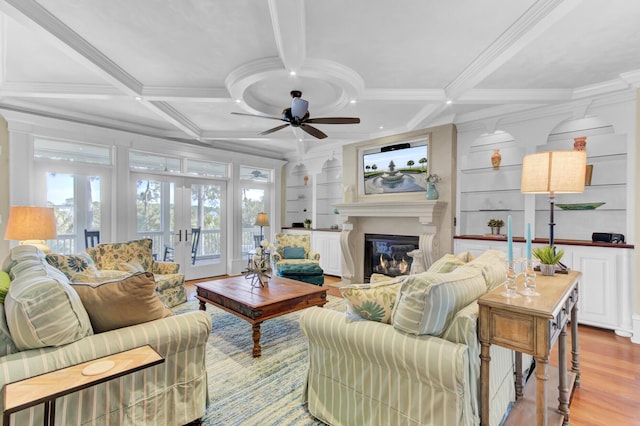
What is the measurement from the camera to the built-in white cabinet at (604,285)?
3285 mm

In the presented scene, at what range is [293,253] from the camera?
5203 mm

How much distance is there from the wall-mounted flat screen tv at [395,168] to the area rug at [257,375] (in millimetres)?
Answer: 2854

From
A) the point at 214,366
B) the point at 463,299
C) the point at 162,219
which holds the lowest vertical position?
the point at 214,366

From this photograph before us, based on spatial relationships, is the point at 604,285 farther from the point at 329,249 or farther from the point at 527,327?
the point at 329,249

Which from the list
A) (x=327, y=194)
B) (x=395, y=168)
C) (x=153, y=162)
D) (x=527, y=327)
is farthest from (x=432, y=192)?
(x=153, y=162)

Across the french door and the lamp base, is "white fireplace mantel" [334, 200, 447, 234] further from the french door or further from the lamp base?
the lamp base

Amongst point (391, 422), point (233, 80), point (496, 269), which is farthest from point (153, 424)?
point (233, 80)

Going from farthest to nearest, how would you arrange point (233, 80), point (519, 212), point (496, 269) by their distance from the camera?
point (519, 212), point (233, 80), point (496, 269)

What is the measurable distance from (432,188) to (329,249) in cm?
243

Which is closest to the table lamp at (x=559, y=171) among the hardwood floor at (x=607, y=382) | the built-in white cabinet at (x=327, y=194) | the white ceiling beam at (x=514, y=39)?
the white ceiling beam at (x=514, y=39)

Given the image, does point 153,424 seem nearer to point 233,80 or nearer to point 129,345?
point 129,345

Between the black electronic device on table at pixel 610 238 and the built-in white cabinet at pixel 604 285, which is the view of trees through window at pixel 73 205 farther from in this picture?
the black electronic device on table at pixel 610 238

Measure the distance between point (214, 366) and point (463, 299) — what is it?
2.10 m

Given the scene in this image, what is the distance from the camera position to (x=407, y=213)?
4793 millimetres
